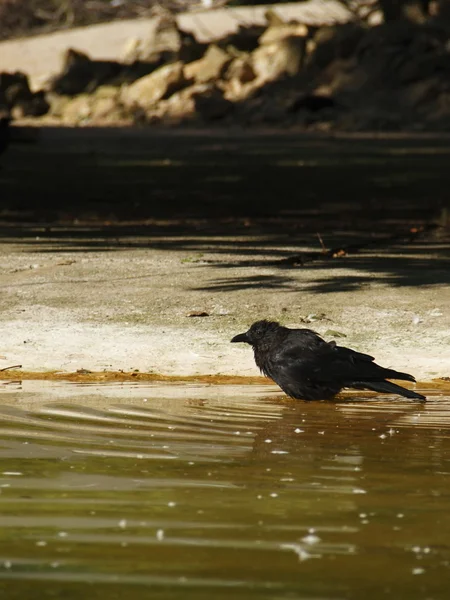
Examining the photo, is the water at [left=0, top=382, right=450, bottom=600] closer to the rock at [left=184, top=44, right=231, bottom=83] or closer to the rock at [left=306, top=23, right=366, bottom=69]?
the rock at [left=184, top=44, right=231, bottom=83]

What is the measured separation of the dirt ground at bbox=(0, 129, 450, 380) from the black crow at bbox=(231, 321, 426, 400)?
90cm

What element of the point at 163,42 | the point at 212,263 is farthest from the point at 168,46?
the point at 212,263

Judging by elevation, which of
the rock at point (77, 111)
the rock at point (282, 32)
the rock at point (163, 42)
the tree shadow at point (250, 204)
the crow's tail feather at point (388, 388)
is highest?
the crow's tail feather at point (388, 388)

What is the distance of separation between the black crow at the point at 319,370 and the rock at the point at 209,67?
46010 mm

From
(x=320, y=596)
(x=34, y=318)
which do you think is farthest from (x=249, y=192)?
(x=320, y=596)

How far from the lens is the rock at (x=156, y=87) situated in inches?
2066

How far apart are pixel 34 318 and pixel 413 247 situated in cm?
607

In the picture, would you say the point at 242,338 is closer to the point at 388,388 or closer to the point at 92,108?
the point at 388,388

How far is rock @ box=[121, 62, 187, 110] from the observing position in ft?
172

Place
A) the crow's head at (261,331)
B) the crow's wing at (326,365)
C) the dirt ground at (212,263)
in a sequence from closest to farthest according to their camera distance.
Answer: the crow's wing at (326,365)
the crow's head at (261,331)
the dirt ground at (212,263)

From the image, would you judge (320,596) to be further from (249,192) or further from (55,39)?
(55,39)

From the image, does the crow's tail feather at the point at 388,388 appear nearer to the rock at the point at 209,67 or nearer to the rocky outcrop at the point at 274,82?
the rocky outcrop at the point at 274,82

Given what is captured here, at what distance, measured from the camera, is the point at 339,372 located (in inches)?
292

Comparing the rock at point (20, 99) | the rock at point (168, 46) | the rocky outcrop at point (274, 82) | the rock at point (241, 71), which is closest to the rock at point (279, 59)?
the rocky outcrop at point (274, 82)
